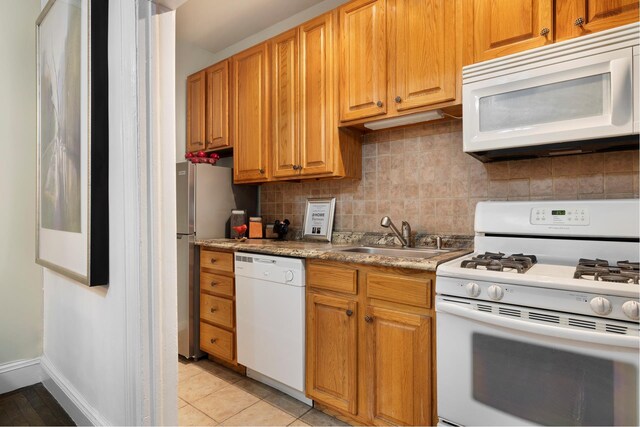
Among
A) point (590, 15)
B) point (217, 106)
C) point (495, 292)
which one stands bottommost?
point (495, 292)

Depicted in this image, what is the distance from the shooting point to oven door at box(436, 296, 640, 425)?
1.04 metres

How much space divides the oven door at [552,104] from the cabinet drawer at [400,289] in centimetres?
70

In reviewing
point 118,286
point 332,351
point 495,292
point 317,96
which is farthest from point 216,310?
point 495,292

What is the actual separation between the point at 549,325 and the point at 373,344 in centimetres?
77

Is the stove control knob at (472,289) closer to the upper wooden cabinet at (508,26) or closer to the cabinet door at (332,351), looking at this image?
the cabinet door at (332,351)

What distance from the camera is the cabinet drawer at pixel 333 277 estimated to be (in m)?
1.72

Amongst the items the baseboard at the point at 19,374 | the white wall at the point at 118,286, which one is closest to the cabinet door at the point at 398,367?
the white wall at the point at 118,286

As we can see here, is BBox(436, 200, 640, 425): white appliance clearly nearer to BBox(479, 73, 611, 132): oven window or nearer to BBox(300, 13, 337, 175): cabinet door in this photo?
BBox(479, 73, 611, 132): oven window

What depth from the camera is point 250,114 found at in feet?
8.77

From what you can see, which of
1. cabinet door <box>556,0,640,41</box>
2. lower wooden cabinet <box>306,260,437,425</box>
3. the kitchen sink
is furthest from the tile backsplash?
lower wooden cabinet <box>306,260,437,425</box>

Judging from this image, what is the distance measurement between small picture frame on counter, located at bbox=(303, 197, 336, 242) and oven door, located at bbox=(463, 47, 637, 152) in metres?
1.18

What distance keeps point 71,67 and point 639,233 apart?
8.42 feet

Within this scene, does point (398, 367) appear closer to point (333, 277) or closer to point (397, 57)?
point (333, 277)

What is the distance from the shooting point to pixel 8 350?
6.92 feet
